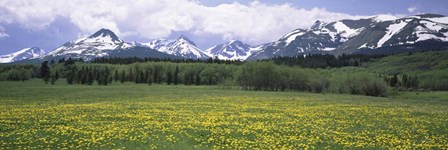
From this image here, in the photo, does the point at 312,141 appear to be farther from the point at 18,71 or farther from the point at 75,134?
the point at 18,71

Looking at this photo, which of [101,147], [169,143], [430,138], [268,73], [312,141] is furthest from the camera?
[268,73]

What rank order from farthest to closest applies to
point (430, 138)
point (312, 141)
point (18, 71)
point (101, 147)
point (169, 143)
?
point (18, 71) < point (430, 138) < point (312, 141) < point (169, 143) < point (101, 147)

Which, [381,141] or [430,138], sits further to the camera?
[430,138]

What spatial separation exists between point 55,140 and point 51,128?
4.47 metres

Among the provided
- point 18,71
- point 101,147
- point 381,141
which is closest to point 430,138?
point 381,141

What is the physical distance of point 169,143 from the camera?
60.4 feet

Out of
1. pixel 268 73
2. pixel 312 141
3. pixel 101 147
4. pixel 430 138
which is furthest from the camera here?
pixel 268 73

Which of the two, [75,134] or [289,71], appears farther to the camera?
[289,71]

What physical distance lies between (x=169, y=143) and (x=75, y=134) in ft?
18.3

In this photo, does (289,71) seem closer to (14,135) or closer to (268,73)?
(268,73)

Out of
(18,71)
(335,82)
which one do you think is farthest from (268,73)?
(18,71)

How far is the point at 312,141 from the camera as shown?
64.4 ft

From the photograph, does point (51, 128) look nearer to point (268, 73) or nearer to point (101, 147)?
point (101, 147)

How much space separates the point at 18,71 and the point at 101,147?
634ft
